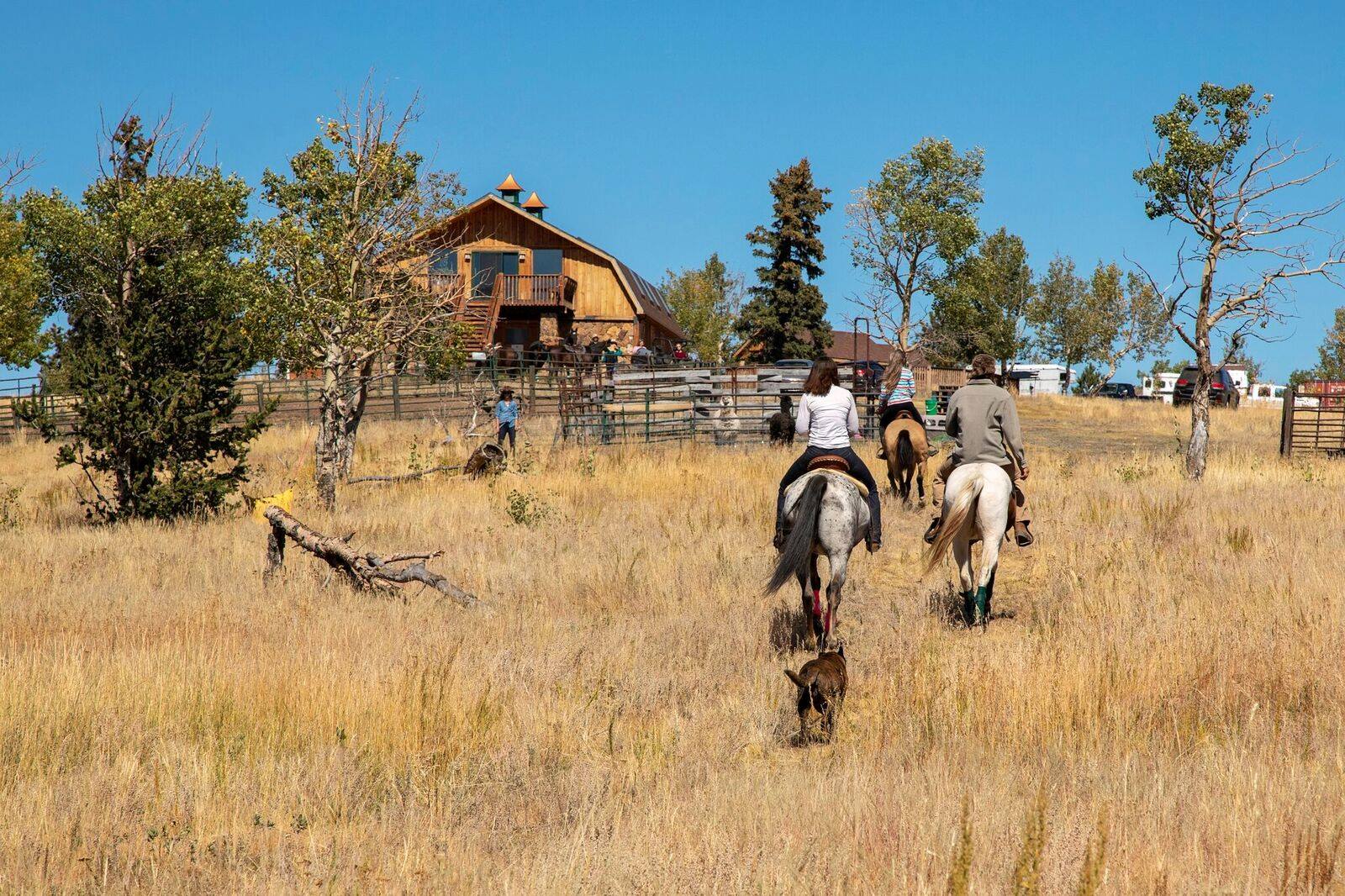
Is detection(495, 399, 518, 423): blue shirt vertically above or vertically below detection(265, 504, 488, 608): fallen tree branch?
above

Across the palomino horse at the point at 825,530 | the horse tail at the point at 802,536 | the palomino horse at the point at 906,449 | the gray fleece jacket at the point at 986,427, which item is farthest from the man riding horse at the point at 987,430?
→ the palomino horse at the point at 906,449

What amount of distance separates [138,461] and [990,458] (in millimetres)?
11817

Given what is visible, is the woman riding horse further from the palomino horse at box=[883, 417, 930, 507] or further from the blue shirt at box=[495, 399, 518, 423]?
the blue shirt at box=[495, 399, 518, 423]

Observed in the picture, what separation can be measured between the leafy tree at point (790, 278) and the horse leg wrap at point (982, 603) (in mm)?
48997

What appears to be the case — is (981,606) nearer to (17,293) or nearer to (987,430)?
(987,430)

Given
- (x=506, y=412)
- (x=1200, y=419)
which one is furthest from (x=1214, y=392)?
(x=506, y=412)

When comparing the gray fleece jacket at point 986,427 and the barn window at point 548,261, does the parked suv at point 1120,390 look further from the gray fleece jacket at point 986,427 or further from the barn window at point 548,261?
the gray fleece jacket at point 986,427

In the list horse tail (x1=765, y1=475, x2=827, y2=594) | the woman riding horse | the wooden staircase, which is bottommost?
horse tail (x1=765, y1=475, x2=827, y2=594)

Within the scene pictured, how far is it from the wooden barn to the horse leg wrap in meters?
40.0

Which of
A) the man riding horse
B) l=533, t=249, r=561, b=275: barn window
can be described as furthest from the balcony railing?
the man riding horse

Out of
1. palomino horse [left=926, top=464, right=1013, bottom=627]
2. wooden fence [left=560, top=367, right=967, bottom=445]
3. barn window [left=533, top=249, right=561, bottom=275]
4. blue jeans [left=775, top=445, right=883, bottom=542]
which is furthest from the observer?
barn window [left=533, top=249, right=561, bottom=275]

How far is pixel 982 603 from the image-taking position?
909 centimetres

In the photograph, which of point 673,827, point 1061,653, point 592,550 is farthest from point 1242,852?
point 592,550

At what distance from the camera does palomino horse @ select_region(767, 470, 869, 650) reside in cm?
797
